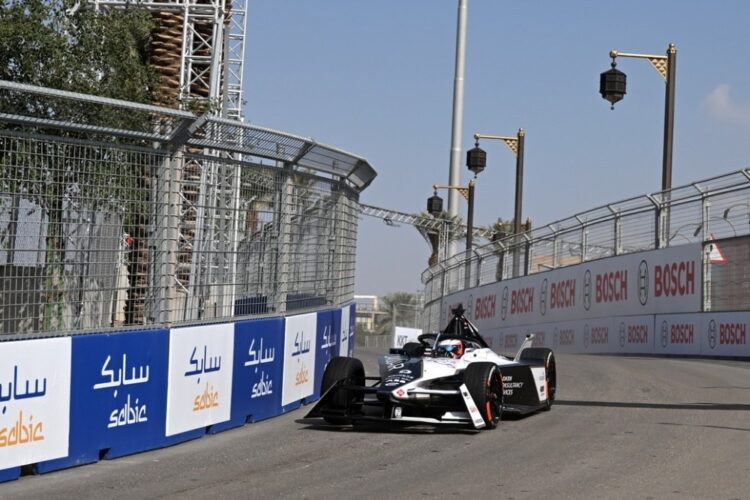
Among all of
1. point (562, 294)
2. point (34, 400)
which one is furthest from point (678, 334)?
point (34, 400)

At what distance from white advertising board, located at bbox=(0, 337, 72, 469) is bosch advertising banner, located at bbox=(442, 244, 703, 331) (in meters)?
17.2

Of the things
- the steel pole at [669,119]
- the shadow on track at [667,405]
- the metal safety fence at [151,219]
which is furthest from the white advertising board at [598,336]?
the metal safety fence at [151,219]

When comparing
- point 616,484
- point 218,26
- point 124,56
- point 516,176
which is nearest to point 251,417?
point 616,484

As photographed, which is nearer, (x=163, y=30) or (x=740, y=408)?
(x=740, y=408)

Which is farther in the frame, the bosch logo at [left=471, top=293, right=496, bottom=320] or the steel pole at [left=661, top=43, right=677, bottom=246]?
the bosch logo at [left=471, top=293, right=496, bottom=320]

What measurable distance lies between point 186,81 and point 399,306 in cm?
2341

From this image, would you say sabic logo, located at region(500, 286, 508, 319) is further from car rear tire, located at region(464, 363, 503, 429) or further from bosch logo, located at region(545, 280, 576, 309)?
car rear tire, located at region(464, 363, 503, 429)

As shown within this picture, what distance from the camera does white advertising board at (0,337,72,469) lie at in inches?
325

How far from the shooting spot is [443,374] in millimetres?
11602

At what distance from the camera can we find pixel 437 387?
37.3 ft

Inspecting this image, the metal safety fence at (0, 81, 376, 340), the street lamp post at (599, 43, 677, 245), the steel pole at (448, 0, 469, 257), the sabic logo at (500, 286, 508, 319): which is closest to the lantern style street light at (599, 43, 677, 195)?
the street lamp post at (599, 43, 677, 245)

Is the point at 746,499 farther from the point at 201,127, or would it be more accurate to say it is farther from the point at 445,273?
the point at 445,273

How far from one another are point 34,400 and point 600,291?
2180 centimetres

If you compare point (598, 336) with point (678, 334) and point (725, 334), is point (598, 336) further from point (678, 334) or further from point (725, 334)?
point (725, 334)
